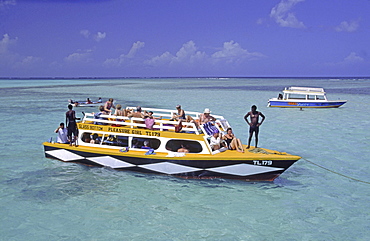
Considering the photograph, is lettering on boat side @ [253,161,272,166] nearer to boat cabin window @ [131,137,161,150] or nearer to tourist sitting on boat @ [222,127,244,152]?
tourist sitting on boat @ [222,127,244,152]

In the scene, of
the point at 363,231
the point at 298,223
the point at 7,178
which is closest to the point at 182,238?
the point at 298,223

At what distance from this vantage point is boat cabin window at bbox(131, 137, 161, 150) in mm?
13812

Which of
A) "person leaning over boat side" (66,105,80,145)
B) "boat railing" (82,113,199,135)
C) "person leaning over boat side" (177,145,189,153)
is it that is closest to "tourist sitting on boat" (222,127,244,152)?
"boat railing" (82,113,199,135)

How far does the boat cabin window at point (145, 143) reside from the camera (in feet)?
45.3

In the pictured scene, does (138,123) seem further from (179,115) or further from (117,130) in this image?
(179,115)

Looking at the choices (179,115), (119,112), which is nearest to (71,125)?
(119,112)

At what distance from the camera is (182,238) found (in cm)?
909

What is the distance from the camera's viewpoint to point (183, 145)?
1349 centimetres

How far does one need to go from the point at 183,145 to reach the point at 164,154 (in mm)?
832

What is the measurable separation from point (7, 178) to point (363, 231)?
12663 millimetres

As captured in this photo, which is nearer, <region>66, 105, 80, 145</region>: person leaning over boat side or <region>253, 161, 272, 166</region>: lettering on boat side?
<region>253, 161, 272, 166</region>: lettering on boat side

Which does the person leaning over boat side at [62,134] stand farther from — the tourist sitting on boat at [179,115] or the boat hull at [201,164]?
the tourist sitting on boat at [179,115]

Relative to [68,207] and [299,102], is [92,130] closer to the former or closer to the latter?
[68,207]

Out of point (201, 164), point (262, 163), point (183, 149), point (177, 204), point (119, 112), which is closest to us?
point (177, 204)
